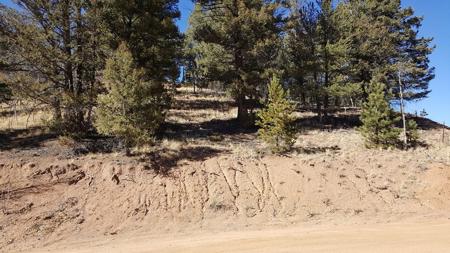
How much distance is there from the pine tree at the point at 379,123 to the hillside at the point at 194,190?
4.59 ft

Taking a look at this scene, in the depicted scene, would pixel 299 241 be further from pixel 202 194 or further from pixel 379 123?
pixel 379 123

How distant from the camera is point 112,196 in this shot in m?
19.1

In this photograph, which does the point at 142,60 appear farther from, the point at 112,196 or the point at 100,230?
the point at 100,230

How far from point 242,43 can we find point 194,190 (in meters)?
13.1

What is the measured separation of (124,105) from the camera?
67.8ft

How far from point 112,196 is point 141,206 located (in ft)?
4.78

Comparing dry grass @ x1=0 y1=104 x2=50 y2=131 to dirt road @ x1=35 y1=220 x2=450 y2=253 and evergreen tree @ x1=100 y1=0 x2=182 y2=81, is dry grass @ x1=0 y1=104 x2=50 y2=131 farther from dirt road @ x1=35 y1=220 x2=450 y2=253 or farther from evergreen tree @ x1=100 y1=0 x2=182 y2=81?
dirt road @ x1=35 y1=220 x2=450 y2=253

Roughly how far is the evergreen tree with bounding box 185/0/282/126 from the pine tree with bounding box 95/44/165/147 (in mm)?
8924

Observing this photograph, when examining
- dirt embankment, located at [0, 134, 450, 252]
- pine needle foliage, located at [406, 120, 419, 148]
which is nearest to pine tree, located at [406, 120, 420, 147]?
pine needle foliage, located at [406, 120, 419, 148]

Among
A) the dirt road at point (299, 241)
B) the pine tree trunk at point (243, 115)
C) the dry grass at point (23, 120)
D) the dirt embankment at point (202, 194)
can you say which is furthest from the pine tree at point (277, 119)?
the dry grass at point (23, 120)

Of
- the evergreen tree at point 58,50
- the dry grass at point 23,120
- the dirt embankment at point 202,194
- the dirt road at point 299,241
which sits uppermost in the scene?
the evergreen tree at point 58,50

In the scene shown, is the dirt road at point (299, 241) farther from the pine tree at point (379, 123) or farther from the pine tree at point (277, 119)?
the pine tree at point (379, 123)

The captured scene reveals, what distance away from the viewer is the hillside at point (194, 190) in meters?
17.1

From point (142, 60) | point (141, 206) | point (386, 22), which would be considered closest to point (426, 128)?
point (386, 22)
